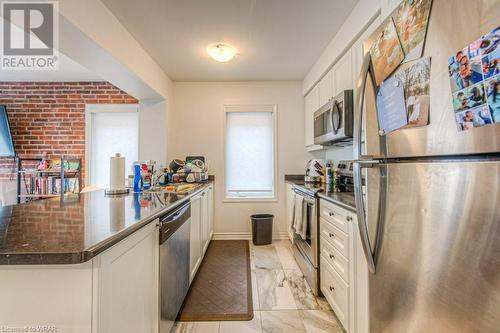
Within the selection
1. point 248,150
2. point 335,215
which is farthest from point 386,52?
point 248,150

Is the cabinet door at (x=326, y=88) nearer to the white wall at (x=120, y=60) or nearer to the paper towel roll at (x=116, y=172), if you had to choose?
the white wall at (x=120, y=60)

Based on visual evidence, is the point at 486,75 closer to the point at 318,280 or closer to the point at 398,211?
the point at 398,211

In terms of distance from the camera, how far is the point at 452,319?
631 millimetres

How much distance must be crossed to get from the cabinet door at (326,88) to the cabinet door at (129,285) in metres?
2.35

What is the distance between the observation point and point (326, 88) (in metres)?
2.87

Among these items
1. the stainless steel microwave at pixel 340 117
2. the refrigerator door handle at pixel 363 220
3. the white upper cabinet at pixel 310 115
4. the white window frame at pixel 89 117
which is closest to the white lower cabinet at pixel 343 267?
the refrigerator door handle at pixel 363 220

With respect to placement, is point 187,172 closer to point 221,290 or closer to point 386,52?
point 221,290

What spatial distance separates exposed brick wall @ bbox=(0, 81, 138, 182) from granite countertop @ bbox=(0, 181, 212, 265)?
9.67 feet

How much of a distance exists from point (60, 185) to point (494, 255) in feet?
15.2

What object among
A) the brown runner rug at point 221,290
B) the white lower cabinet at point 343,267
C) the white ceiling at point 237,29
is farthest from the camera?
the white ceiling at point 237,29

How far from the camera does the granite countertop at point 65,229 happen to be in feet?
2.28

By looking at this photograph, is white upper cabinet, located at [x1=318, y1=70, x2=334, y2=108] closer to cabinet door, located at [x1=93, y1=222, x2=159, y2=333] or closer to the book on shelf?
cabinet door, located at [x1=93, y1=222, x2=159, y2=333]

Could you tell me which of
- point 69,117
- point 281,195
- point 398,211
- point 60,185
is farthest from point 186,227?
point 69,117

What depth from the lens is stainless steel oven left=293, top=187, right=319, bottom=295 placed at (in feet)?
6.89
